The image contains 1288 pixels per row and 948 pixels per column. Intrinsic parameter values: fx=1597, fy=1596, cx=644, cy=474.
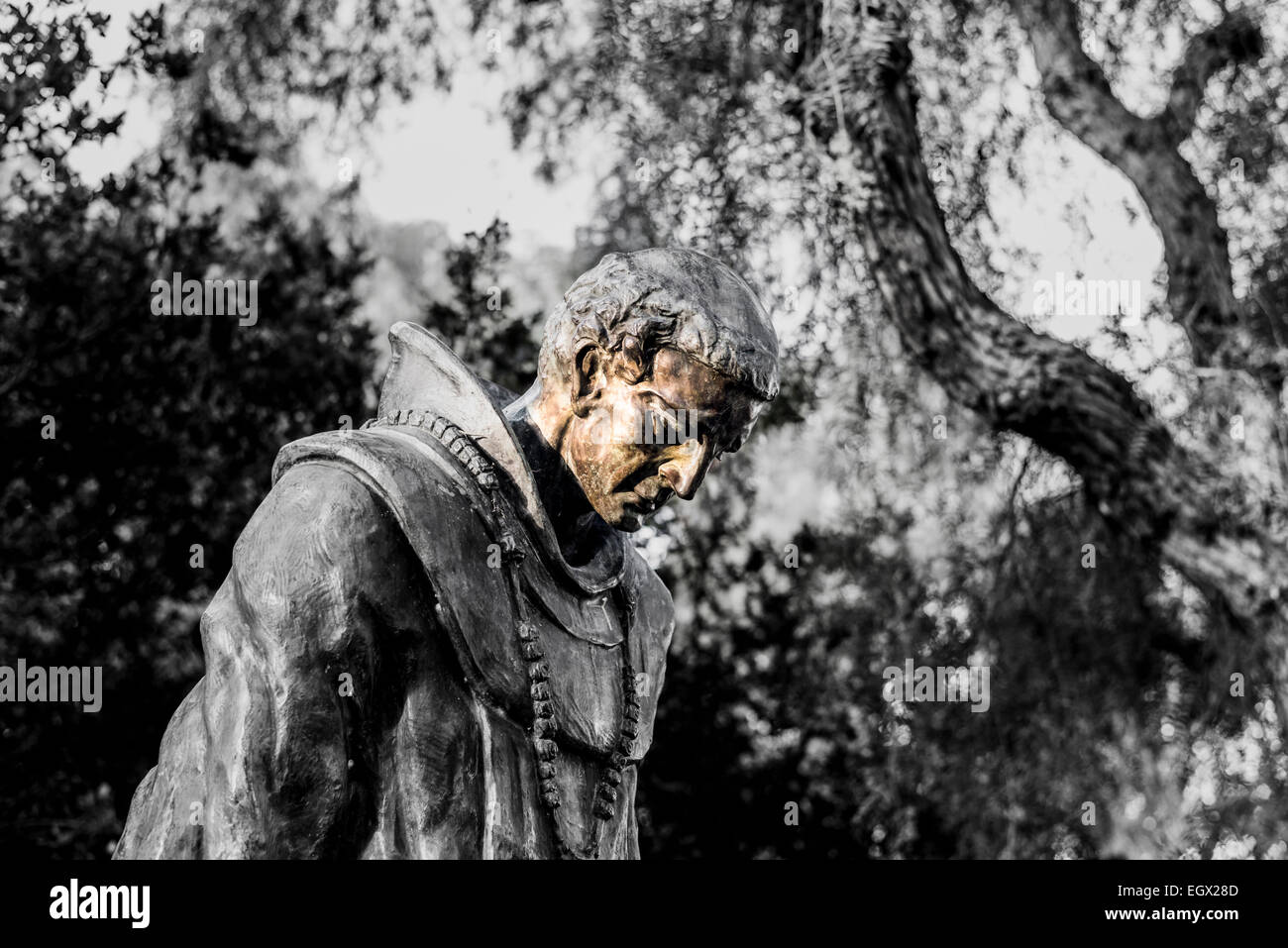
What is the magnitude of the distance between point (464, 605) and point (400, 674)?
0.46 feet

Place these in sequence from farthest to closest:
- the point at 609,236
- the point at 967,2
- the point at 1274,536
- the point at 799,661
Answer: the point at 799,661, the point at 967,2, the point at 609,236, the point at 1274,536

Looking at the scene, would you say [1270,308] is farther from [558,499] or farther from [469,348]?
[558,499]

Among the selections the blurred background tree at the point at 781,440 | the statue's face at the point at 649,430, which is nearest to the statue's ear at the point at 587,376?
the statue's face at the point at 649,430

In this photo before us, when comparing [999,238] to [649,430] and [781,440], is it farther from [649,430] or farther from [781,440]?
[649,430]

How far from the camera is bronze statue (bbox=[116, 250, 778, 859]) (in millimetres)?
2312

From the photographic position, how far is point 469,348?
9.26 m

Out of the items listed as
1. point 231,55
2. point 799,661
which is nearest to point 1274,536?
point 799,661

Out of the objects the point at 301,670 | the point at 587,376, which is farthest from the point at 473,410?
the point at 301,670

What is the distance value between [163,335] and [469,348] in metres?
1.73

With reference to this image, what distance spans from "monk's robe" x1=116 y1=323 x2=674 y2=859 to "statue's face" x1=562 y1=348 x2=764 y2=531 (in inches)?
4.7

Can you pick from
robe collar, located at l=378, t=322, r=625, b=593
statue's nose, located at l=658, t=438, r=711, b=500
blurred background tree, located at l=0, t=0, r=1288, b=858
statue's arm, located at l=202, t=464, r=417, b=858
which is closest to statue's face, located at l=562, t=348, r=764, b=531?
statue's nose, located at l=658, t=438, r=711, b=500

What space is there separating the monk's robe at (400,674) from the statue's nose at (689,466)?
0.74 feet

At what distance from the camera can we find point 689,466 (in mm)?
2592

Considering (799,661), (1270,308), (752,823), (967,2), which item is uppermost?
(967,2)
